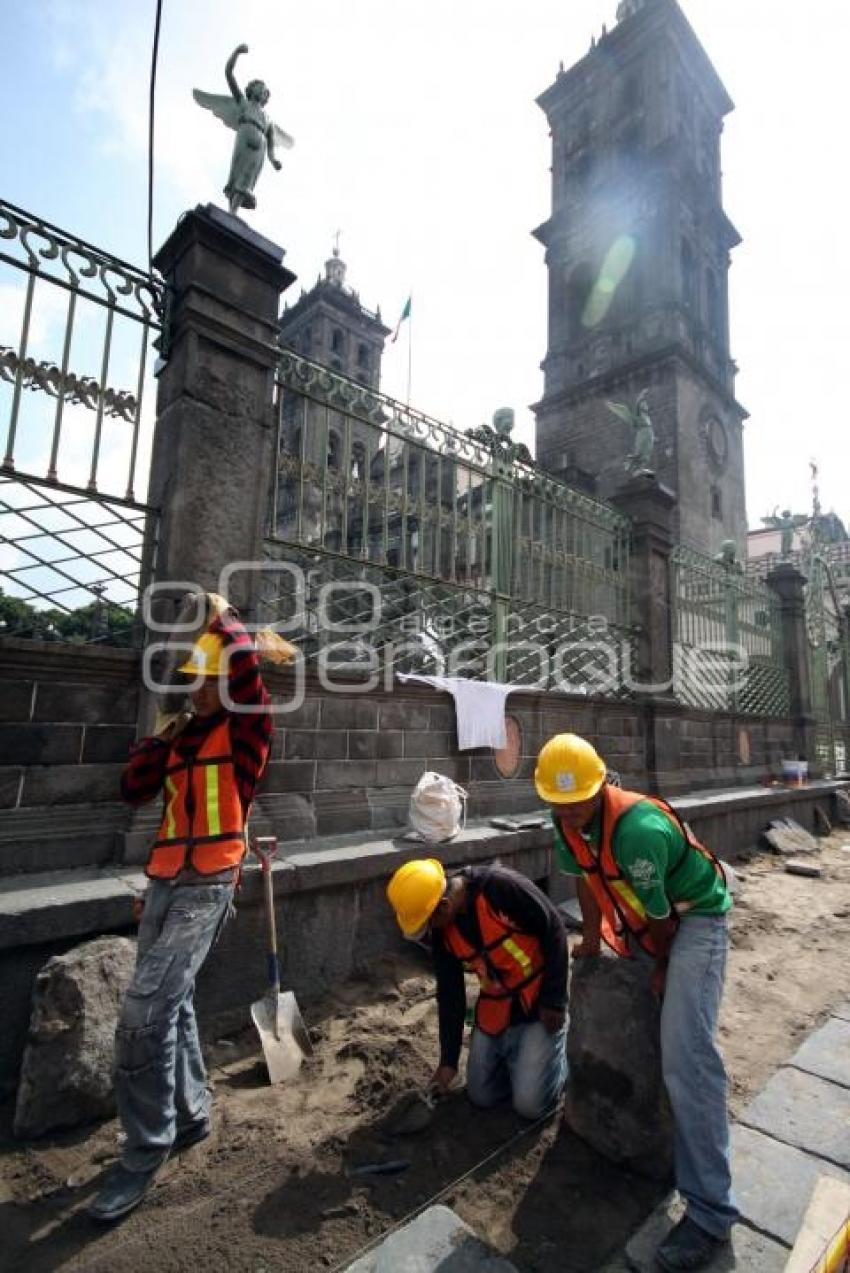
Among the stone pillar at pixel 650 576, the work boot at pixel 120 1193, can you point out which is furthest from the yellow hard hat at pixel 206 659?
the stone pillar at pixel 650 576

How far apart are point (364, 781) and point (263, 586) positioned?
1678 millimetres

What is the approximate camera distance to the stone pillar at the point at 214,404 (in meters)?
4.17

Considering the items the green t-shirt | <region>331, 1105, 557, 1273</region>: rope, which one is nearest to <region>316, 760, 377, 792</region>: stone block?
<region>331, 1105, 557, 1273</region>: rope

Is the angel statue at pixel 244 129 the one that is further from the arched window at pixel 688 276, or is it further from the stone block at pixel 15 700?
the arched window at pixel 688 276

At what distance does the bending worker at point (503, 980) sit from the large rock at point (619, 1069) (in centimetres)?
15

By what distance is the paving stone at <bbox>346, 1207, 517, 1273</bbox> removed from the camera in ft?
6.60

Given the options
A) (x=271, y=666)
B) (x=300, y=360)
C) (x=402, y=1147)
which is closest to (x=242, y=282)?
(x=300, y=360)

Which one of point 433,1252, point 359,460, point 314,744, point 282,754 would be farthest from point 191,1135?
point 359,460

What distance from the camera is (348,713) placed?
501cm

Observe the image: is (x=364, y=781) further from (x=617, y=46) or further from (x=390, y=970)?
(x=617, y=46)

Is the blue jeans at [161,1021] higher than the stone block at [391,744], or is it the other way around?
the stone block at [391,744]

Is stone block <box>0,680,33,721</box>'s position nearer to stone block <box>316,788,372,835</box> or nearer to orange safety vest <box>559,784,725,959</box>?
stone block <box>316,788,372,835</box>

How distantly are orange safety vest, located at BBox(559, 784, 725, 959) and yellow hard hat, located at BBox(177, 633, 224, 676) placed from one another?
1.61 metres

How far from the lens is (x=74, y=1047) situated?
9.02 feet
